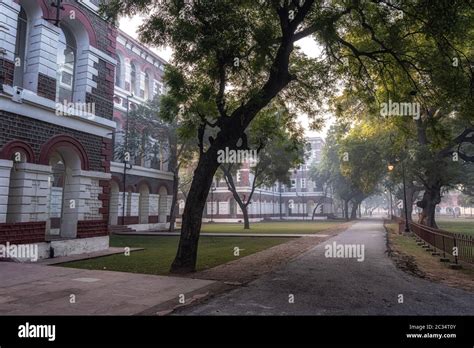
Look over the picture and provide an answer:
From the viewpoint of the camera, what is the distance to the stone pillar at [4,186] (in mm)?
11609

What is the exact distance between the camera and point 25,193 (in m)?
12.4

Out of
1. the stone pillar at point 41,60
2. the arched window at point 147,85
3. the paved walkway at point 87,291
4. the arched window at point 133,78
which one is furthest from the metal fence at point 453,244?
the arched window at point 147,85

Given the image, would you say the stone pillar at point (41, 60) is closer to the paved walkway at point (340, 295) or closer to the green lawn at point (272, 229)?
the paved walkway at point (340, 295)

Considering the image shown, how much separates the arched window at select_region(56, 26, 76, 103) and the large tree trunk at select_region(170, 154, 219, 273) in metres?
8.30

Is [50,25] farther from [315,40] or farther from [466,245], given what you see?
[466,245]

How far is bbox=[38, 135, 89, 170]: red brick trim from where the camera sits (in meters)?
13.1

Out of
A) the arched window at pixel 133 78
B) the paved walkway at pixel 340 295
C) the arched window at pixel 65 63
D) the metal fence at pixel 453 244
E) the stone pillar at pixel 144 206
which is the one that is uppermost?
the arched window at pixel 133 78

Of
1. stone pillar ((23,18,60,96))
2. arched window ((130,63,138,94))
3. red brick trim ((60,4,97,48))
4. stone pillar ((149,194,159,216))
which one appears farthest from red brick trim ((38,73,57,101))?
arched window ((130,63,138,94))

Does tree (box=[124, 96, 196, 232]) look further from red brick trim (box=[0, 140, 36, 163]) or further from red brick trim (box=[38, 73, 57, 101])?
red brick trim (box=[0, 140, 36, 163])

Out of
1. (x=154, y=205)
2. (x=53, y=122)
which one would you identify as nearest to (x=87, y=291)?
(x=53, y=122)

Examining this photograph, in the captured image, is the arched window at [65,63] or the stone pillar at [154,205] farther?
the stone pillar at [154,205]

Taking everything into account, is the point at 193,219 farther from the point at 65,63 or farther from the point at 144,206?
the point at 144,206

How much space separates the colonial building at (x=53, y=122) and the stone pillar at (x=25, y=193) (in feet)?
0.11

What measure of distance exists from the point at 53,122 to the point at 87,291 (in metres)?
7.98
